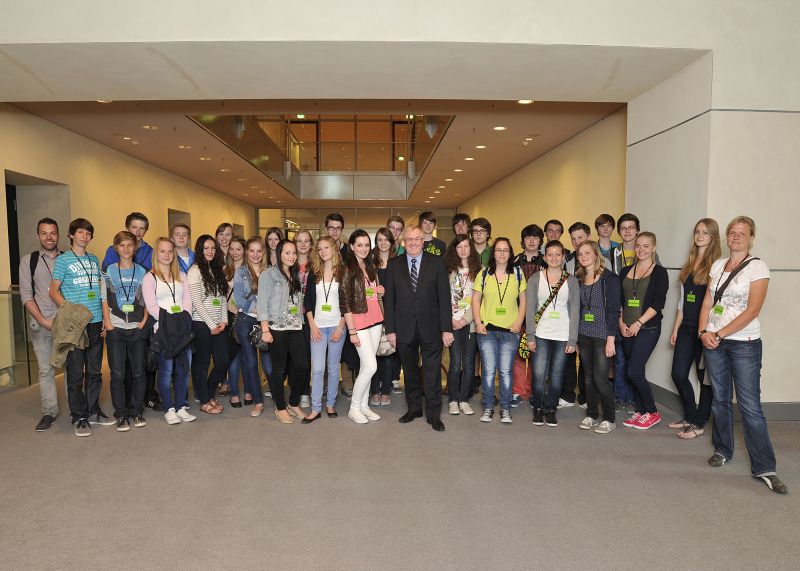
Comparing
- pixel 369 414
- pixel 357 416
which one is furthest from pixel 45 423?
pixel 369 414

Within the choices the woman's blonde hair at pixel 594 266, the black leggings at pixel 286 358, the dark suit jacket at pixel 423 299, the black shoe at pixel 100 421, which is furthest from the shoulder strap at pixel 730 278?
the black shoe at pixel 100 421

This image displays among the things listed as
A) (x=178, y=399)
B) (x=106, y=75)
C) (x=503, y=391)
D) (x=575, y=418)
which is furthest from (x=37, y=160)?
(x=575, y=418)

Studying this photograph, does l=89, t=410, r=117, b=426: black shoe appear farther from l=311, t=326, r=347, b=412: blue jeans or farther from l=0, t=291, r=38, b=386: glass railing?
l=0, t=291, r=38, b=386: glass railing

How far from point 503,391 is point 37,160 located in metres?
7.17

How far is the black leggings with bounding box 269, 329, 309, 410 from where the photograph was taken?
189 inches

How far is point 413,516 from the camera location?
10.2 ft

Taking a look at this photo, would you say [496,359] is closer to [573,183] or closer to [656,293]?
[656,293]

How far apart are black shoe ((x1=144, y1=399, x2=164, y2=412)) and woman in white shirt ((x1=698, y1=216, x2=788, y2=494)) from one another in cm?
490

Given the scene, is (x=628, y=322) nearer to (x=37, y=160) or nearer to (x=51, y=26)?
(x=51, y=26)

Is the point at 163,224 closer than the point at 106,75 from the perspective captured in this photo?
No

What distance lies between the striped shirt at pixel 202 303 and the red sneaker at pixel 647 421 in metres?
3.93

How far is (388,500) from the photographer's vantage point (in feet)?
10.9

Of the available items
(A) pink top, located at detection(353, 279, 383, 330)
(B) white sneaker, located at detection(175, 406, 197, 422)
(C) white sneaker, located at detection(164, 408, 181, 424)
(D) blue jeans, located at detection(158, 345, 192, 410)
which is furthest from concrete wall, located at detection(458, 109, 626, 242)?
(C) white sneaker, located at detection(164, 408, 181, 424)

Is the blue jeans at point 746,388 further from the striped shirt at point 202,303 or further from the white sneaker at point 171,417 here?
the white sneaker at point 171,417
